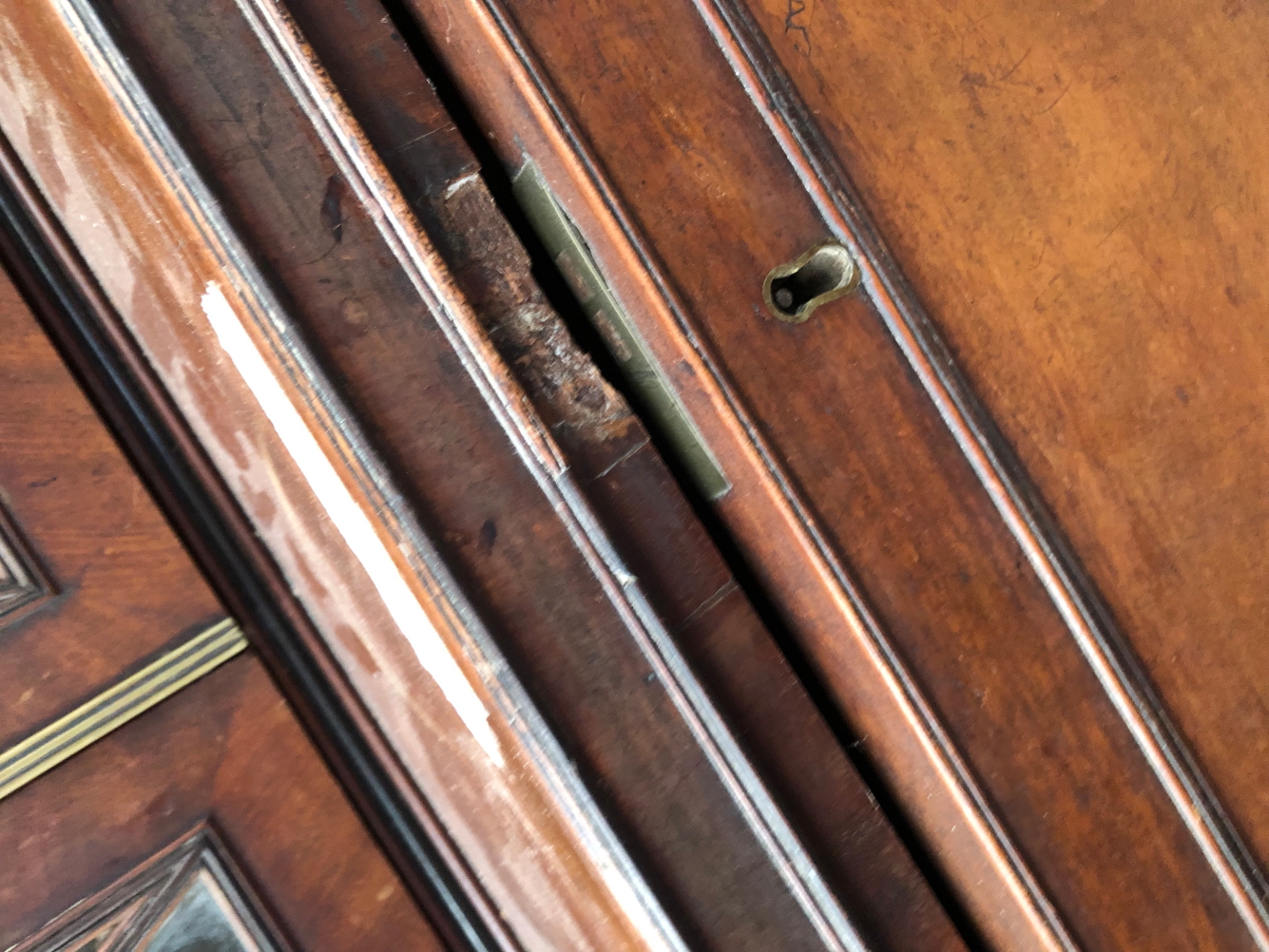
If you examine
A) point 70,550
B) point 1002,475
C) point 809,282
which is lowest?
point 1002,475

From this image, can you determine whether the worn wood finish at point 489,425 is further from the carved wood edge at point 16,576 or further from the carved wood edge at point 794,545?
the carved wood edge at point 16,576

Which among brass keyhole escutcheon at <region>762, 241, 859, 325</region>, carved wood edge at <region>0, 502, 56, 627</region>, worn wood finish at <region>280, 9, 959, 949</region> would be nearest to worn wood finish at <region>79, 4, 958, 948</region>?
worn wood finish at <region>280, 9, 959, 949</region>

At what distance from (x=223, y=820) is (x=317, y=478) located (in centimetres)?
35

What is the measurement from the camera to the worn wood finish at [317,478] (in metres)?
0.73

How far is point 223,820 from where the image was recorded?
2.51 ft

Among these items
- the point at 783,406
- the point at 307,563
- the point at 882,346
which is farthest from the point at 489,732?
the point at 882,346

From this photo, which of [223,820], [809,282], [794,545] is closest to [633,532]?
[794,545]

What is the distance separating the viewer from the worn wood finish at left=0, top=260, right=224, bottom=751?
74 centimetres

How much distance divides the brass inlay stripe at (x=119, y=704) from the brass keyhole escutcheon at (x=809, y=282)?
64 centimetres

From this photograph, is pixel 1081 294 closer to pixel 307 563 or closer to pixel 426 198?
pixel 426 198

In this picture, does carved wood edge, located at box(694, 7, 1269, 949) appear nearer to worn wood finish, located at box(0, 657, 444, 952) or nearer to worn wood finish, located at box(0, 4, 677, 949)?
worn wood finish, located at box(0, 4, 677, 949)

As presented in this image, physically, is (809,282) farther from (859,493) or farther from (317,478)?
(317,478)

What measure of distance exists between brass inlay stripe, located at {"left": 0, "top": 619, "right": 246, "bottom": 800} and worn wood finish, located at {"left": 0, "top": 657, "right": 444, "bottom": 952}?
12mm

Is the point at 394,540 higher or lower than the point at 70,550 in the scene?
lower
